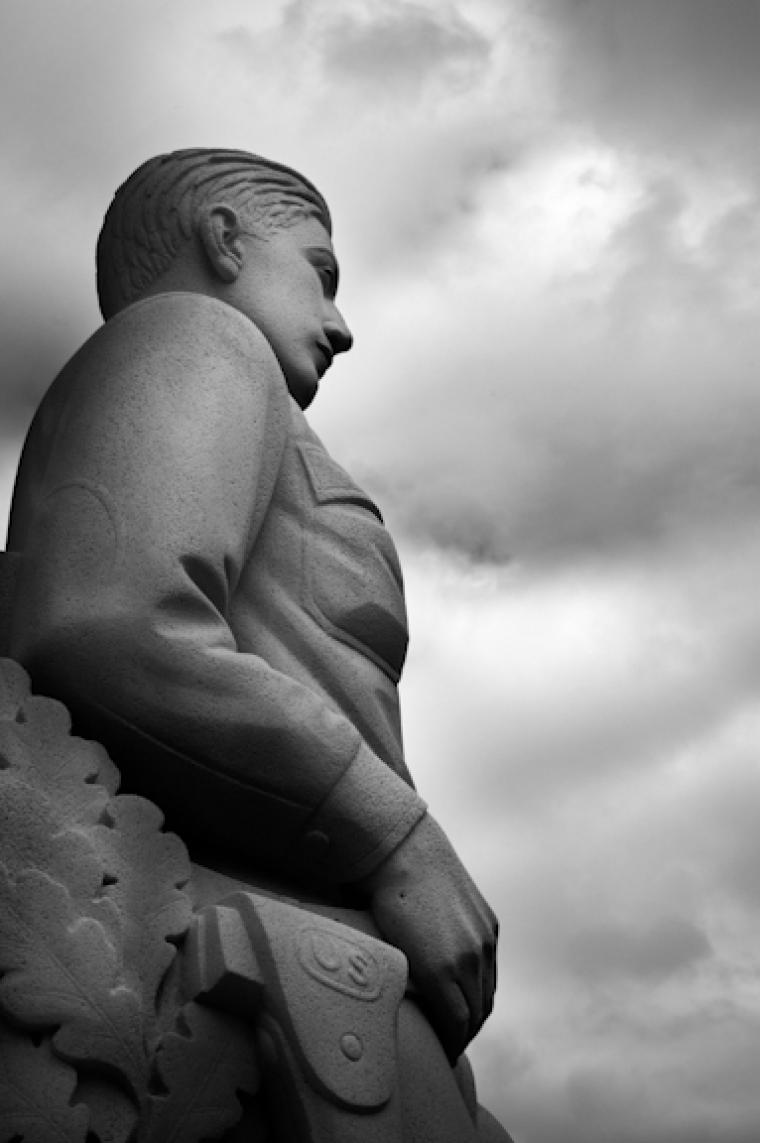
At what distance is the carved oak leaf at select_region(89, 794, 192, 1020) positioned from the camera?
185 inches

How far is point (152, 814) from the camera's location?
495cm

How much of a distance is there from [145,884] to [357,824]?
0.64 meters

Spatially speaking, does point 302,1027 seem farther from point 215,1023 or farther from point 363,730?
point 363,730

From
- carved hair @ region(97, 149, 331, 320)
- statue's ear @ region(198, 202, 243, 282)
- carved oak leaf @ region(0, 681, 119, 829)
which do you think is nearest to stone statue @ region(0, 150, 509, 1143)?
carved oak leaf @ region(0, 681, 119, 829)

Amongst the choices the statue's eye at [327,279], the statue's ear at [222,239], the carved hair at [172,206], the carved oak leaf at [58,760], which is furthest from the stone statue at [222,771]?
the statue's eye at [327,279]

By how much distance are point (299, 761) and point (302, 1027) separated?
2.48ft

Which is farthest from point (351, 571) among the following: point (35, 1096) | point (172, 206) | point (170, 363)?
point (35, 1096)

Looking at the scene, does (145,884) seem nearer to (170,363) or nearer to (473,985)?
(473,985)

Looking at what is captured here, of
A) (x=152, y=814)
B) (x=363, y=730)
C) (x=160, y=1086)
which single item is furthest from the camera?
(x=363, y=730)

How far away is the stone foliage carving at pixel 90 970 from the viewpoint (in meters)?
4.46

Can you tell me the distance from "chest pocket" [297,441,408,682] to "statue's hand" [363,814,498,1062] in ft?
2.39

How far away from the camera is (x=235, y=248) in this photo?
645 cm

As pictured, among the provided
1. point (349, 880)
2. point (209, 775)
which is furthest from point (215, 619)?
point (349, 880)

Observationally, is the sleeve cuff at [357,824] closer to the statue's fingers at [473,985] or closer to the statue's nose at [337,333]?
the statue's fingers at [473,985]
